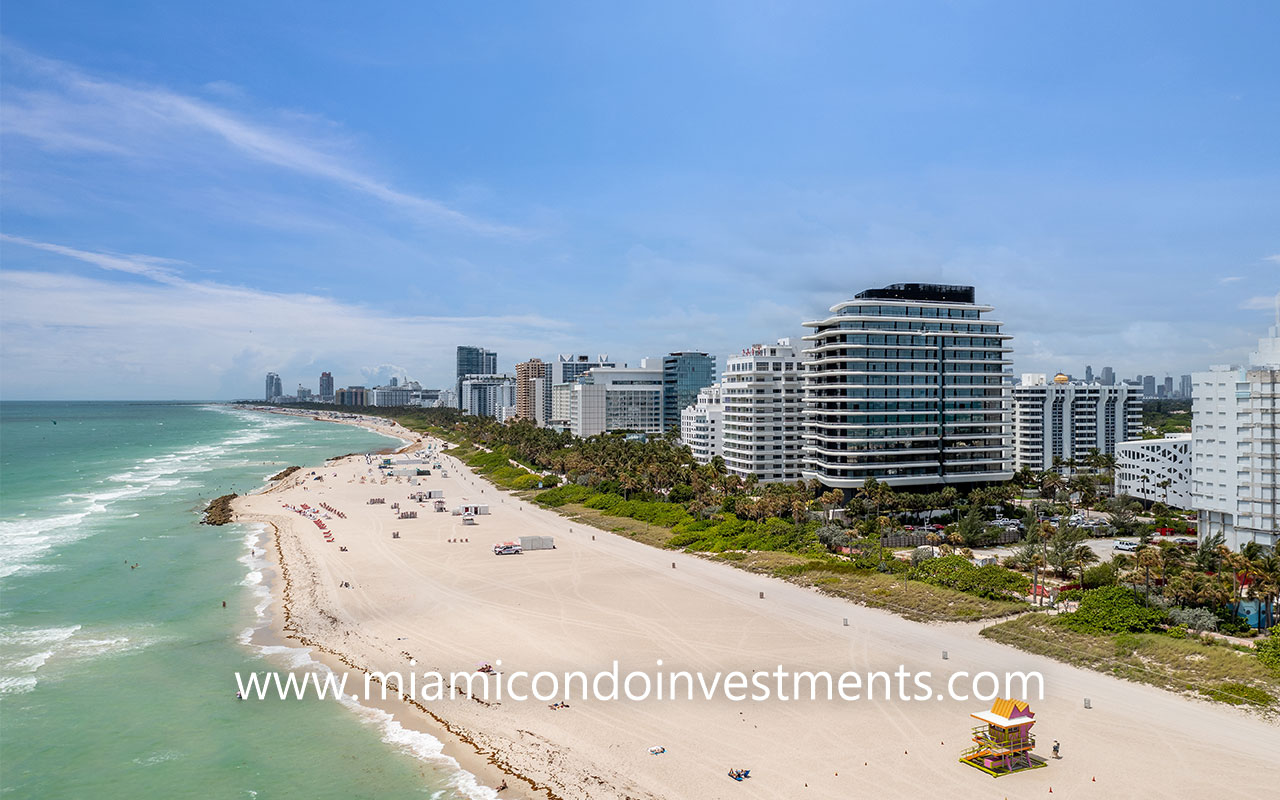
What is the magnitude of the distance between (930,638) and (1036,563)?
13714 millimetres

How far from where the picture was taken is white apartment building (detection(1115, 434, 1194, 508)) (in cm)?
9131

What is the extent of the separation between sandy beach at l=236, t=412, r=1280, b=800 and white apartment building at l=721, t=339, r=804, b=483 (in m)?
34.7

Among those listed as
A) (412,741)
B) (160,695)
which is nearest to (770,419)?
(412,741)

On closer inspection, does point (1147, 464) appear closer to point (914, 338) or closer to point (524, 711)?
point (914, 338)

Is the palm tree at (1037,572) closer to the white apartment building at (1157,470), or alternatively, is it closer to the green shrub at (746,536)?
the green shrub at (746,536)

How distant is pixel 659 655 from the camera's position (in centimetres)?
4450

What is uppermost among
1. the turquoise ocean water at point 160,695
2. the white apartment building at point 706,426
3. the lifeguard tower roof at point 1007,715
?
the white apartment building at point 706,426

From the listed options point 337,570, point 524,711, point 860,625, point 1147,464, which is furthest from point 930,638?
point 1147,464

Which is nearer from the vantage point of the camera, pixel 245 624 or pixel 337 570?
pixel 245 624

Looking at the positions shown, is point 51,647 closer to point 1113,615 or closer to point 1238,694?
point 1113,615

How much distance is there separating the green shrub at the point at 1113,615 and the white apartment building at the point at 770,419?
58358 millimetres

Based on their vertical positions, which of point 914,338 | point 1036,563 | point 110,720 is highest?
point 914,338

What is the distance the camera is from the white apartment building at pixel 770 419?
105 metres

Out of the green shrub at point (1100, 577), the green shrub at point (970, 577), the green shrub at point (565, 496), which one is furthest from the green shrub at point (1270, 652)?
the green shrub at point (565, 496)
